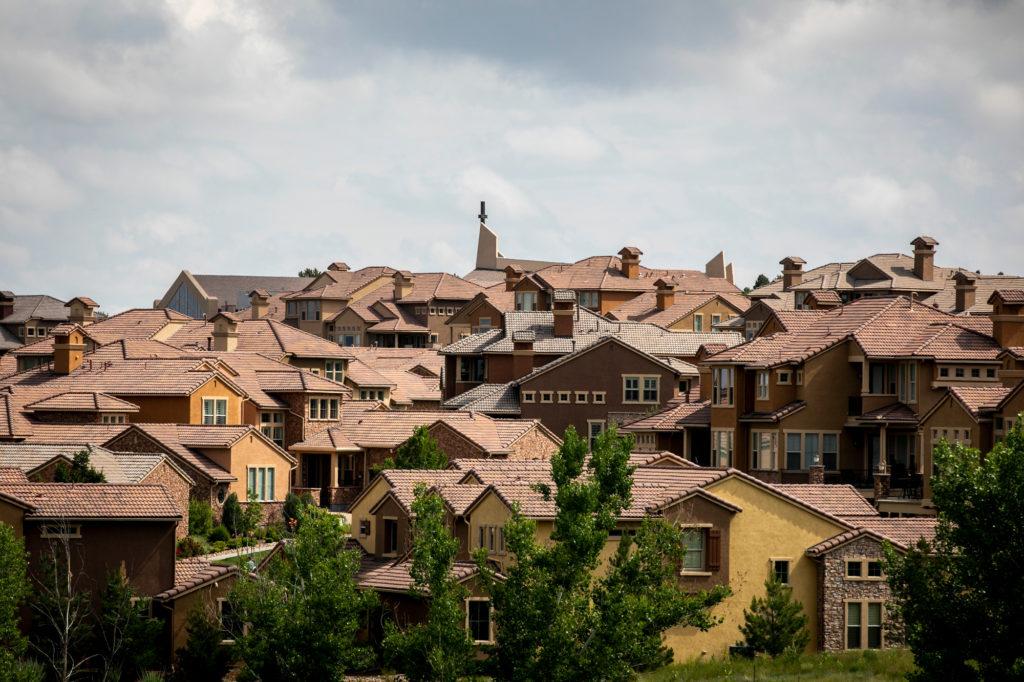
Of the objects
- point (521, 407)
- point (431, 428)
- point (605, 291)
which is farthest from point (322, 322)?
point (431, 428)

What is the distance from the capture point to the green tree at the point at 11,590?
59812mm

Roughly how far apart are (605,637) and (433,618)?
4.74 m

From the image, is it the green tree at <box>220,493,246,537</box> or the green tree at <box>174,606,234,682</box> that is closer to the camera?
the green tree at <box>174,606,234,682</box>

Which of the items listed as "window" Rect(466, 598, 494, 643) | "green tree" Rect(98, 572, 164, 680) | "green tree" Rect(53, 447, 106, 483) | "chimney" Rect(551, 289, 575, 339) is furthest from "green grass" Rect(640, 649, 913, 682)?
"chimney" Rect(551, 289, 575, 339)

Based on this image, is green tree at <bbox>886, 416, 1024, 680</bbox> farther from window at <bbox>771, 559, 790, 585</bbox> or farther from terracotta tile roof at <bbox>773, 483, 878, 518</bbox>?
terracotta tile roof at <bbox>773, 483, 878, 518</bbox>

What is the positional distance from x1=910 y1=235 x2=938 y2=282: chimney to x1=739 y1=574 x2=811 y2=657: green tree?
75.2 m

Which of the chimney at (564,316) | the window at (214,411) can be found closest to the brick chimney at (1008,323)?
the chimney at (564,316)

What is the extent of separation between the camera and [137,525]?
64375mm

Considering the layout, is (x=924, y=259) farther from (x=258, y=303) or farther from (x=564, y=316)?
(x=258, y=303)

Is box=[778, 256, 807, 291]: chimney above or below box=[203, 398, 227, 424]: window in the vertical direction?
above

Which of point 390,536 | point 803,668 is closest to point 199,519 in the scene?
point 390,536

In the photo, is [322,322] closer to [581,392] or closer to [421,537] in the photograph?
[581,392]

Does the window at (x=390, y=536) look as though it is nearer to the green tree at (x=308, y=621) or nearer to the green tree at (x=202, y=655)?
the green tree at (x=308, y=621)

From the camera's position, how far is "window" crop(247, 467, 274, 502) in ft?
287
